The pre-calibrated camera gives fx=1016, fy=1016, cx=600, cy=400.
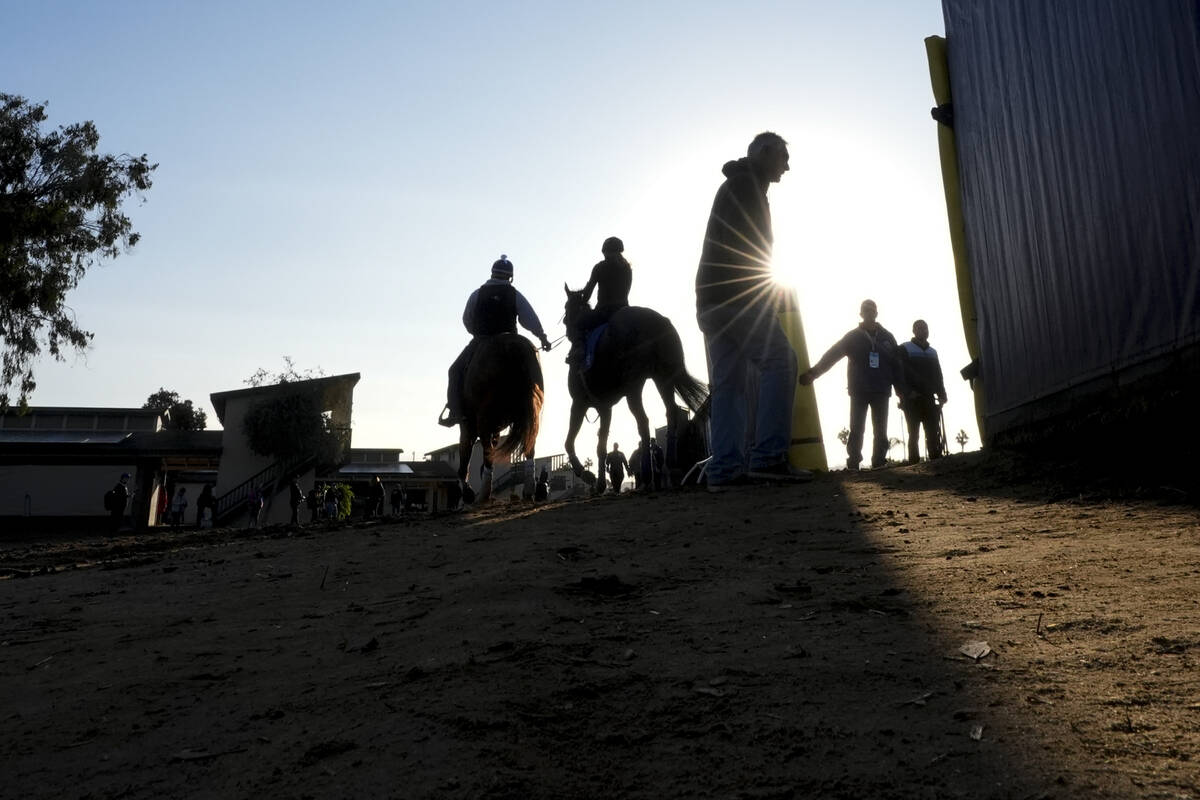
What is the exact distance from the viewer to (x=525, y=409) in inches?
385

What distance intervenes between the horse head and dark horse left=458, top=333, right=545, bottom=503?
1.74ft

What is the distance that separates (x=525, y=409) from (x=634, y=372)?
131 cm

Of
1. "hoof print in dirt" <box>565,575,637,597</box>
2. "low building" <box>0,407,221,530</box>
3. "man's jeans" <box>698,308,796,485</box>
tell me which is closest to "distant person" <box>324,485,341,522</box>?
"low building" <box>0,407,221,530</box>

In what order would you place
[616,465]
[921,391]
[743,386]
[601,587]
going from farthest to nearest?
[616,465] < [921,391] < [743,386] < [601,587]

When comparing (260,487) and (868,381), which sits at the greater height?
(260,487)

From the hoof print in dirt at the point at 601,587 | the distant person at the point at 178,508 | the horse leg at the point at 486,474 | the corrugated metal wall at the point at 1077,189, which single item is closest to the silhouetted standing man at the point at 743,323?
the corrugated metal wall at the point at 1077,189

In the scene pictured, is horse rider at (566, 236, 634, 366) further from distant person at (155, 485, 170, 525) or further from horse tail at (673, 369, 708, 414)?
distant person at (155, 485, 170, 525)

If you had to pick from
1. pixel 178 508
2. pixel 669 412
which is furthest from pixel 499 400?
pixel 178 508

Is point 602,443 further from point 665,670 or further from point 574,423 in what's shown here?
point 665,670

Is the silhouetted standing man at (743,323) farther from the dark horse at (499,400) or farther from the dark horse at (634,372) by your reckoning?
the dark horse at (499,400)

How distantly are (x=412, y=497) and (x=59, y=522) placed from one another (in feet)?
58.9

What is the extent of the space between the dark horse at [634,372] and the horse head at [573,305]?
0.17 metres

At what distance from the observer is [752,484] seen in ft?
22.3

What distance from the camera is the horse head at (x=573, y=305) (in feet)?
32.2
